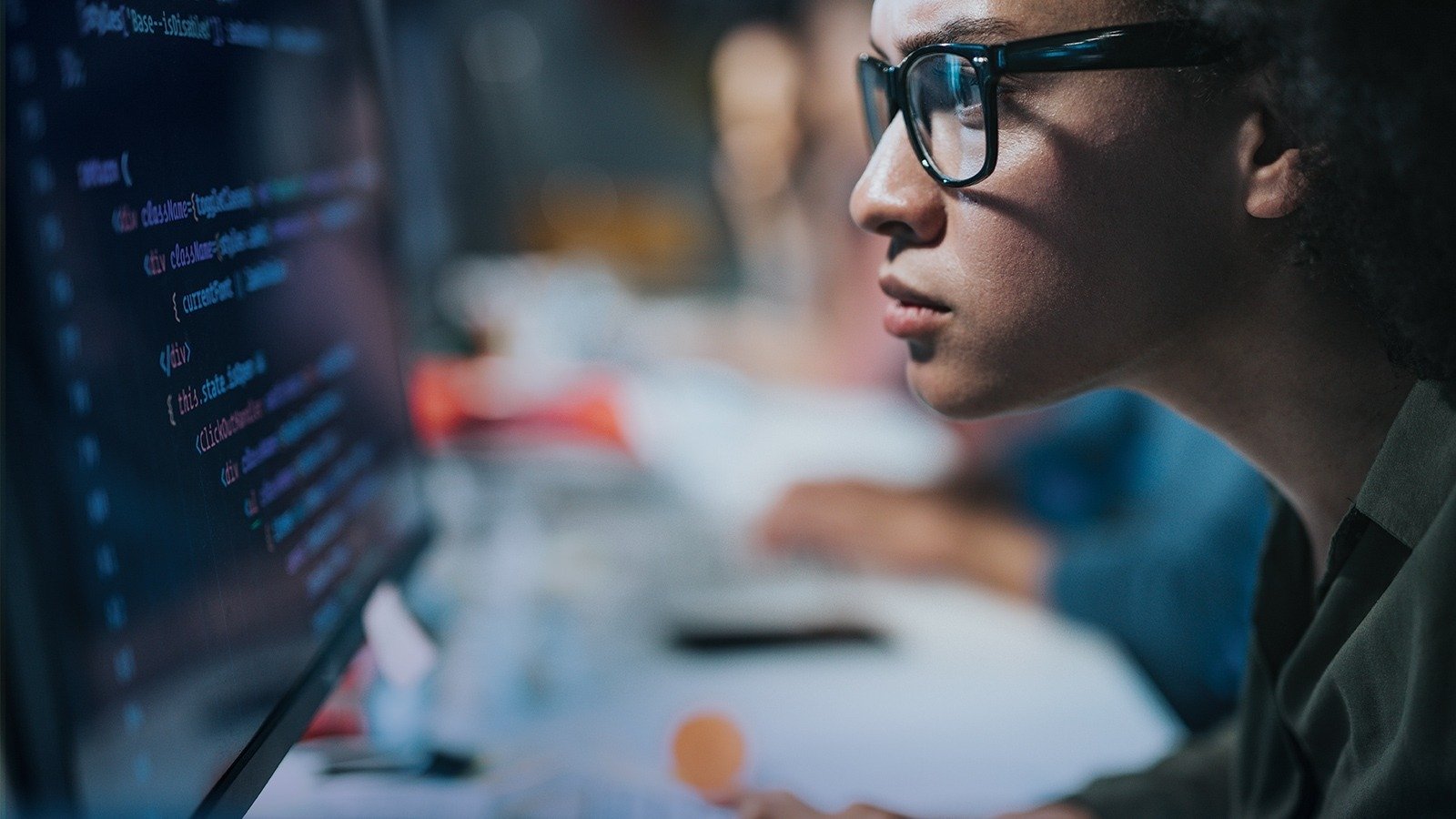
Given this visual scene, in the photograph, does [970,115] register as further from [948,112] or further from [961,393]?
[961,393]

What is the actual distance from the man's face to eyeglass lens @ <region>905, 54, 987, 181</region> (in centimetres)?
1

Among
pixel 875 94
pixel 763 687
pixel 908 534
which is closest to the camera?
pixel 875 94

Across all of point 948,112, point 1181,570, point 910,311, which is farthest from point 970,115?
point 1181,570

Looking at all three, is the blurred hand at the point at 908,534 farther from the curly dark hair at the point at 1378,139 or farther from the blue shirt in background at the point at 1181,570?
the curly dark hair at the point at 1378,139

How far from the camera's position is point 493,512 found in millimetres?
1502

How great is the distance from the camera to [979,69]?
63cm

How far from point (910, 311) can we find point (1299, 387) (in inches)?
9.8

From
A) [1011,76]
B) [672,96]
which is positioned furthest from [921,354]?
[672,96]

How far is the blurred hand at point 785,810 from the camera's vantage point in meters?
0.78

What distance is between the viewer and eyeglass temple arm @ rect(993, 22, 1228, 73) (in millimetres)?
604

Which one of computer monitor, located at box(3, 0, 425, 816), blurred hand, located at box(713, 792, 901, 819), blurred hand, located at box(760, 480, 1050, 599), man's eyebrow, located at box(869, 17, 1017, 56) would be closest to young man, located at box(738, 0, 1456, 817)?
man's eyebrow, located at box(869, 17, 1017, 56)

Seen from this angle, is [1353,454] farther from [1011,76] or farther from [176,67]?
[176,67]

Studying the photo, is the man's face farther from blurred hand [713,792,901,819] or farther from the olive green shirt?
blurred hand [713,792,901,819]

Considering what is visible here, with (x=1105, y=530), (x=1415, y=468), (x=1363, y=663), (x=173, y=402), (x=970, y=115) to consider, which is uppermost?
(x=970, y=115)
